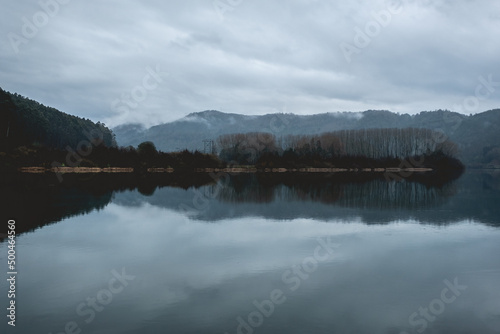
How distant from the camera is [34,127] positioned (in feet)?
319

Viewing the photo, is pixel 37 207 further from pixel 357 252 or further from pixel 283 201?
pixel 357 252

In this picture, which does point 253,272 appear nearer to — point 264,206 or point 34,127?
point 264,206

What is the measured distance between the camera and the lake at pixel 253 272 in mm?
8102

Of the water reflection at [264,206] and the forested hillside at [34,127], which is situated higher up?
the forested hillside at [34,127]

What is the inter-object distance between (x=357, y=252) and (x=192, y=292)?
21.7 feet

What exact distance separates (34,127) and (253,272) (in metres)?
101

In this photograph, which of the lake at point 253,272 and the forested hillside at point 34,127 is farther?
the forested hillside at point 34,127

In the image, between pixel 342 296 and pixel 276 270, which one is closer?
pixel 342 296

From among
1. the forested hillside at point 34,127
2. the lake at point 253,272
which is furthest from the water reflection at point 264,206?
the forested hillside at point 34,127

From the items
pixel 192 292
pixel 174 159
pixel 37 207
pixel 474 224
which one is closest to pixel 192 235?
pixel 192 292

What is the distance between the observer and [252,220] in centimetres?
2067

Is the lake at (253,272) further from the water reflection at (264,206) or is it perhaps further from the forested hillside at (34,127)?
the forested hillside at (34,127)

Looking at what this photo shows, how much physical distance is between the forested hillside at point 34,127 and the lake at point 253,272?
64.6 m

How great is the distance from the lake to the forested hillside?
2544 inches
